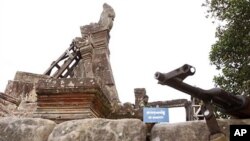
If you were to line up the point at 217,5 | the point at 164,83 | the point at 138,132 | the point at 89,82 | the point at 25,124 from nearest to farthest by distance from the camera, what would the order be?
the point at 164,83, the point at 138,132, the point at 25,124, the point at 89,82, the point at 217,5

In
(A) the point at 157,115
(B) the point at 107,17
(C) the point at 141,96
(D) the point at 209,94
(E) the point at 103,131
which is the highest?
(B) the point at 107,17

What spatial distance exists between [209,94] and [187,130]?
42 cm

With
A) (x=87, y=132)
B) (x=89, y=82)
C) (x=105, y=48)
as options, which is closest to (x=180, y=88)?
(x=87, y=132)

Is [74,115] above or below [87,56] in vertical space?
below

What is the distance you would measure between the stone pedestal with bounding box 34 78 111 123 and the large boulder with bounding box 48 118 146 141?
1.33m

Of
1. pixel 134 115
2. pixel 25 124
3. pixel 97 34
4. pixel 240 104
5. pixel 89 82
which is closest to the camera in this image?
pixel 240 104

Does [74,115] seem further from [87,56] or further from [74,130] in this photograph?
[87,56]

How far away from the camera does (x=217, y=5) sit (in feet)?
45.2

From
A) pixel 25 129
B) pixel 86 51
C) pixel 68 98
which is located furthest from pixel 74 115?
pixel 86 51

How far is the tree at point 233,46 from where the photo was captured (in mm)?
12438

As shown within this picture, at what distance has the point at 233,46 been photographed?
12750 mm

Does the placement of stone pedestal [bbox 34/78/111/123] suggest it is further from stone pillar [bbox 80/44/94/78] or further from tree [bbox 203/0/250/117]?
tree [bbox 203/0/250/117]

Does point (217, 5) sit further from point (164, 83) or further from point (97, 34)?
point (164, 83)

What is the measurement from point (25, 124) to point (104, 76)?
276 inches
